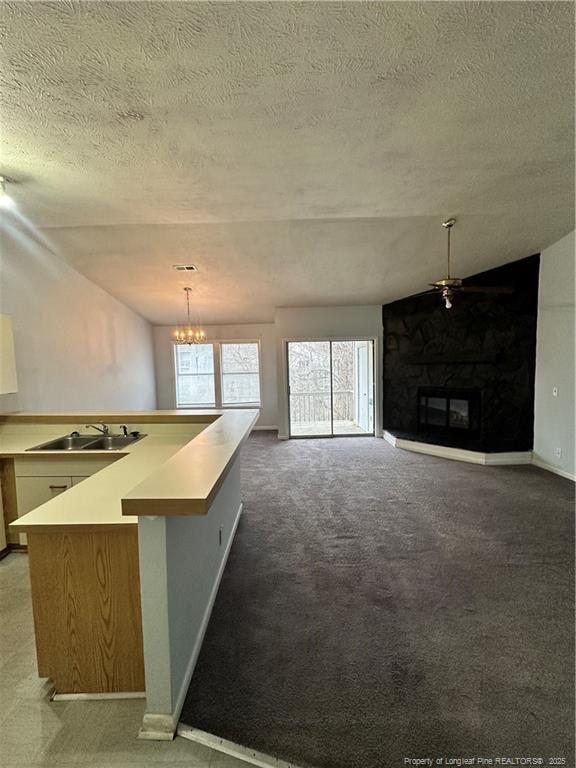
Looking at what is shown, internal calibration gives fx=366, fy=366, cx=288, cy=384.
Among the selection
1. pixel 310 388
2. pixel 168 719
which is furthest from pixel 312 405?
pixel 168 719

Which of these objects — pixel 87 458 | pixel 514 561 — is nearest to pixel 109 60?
pixel 87 458

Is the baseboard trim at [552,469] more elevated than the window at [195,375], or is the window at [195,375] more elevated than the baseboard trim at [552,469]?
the window at [195,375]

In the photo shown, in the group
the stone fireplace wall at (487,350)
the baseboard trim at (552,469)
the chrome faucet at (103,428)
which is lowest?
the baseboard trim at (552,469)

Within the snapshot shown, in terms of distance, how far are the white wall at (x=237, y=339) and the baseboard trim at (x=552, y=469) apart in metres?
4.59

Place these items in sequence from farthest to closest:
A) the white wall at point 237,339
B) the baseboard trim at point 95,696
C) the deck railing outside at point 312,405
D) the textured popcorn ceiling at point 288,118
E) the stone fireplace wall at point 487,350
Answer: the white wall at point 237,339 → the deck railing outside at point 312,405 → the stone fireplace wall at point 487,350 → the baseboard trim at point 95,696 → the textured popcorn ceiling at point 288,118

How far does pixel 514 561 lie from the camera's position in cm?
272

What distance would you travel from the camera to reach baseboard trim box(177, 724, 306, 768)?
1387mm

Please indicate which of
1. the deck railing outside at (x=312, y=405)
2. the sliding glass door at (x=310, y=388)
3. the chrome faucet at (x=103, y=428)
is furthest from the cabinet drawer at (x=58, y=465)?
the deck railing outside at (x=312, y=405)

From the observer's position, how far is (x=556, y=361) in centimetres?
466

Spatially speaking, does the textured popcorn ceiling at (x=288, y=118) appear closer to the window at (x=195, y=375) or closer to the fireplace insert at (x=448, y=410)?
the fireplace insert at (x=448, y=410)

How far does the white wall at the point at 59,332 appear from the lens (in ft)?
12.5

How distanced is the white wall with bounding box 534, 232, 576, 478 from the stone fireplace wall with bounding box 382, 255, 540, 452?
15cm

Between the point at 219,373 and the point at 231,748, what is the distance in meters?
6.65

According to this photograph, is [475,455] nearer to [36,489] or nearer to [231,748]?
[231,748]
